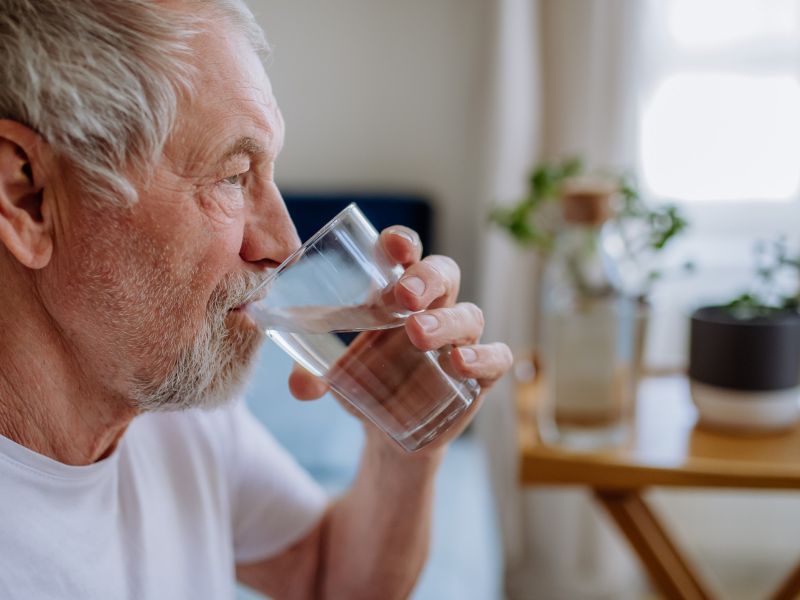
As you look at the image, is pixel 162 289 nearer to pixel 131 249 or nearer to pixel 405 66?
pixel 131 249

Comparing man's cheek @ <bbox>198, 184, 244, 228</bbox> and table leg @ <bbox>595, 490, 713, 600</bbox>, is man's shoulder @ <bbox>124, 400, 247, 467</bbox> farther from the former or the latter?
table leg @ <bbox>595, 490, 713, 600</bbox>

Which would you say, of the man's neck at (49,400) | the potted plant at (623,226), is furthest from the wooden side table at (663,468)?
the man's neck at (49,400)

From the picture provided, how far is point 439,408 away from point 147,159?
1.14 ft

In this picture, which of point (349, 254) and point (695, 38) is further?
point (695, 38)

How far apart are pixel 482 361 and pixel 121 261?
35 centimetres

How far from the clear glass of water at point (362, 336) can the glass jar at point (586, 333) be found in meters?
0.72

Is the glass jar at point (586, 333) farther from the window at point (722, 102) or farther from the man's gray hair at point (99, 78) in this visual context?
the window at point (722, 102)

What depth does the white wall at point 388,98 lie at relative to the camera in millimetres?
2604

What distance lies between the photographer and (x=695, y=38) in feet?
7.95

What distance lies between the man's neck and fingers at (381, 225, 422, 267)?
300mm

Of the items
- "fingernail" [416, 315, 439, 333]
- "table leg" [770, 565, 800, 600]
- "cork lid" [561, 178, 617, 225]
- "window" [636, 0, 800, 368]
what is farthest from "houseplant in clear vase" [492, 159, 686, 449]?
"window" [636, 0, 800, 368]

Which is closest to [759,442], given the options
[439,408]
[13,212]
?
[439,408]

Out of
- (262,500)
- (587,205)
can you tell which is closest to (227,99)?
(262,500)

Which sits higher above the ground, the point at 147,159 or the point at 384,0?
the point at 384,0
